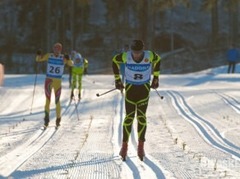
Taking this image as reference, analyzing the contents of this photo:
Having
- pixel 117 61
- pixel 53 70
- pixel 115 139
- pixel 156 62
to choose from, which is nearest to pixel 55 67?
pixel 53 70

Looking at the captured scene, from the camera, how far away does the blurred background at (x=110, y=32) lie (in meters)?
50.8

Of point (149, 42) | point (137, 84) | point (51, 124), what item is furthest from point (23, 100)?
point (149, 42)

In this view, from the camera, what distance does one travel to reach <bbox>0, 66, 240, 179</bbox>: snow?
301 inches

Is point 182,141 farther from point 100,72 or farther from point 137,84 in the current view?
point 100,72

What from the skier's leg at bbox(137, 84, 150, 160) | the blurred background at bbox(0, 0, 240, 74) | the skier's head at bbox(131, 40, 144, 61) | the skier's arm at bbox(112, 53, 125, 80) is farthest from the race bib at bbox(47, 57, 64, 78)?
the blurred background at bbox(0, 0, 240, 74)

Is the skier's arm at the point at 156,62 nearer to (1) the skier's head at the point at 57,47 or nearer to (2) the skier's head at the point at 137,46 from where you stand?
(2) the skier's head at the point at 137,46

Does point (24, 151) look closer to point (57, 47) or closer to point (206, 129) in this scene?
point (57, 47)

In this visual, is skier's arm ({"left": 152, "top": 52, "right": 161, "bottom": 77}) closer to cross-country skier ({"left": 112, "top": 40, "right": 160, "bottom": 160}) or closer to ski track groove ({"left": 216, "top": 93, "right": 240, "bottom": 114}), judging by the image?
cross-country skier ({"left": 112, "top": 40, "right": 160, "bottom": 160})

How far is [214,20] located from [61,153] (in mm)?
48301

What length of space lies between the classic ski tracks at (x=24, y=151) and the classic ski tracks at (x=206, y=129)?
3453 millimetres

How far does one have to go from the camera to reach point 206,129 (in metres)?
12.5

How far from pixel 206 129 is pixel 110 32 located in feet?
184

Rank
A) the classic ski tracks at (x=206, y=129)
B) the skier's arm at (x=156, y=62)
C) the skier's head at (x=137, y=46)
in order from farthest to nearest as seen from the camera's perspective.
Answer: the classic ski tracks at (x=206, y=129), the skier's arm at (x=156, y=62), the skier's head at (x=137, y=46)

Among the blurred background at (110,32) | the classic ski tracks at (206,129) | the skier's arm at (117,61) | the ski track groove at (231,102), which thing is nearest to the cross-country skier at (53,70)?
the classic ski tracks at (206,129)
